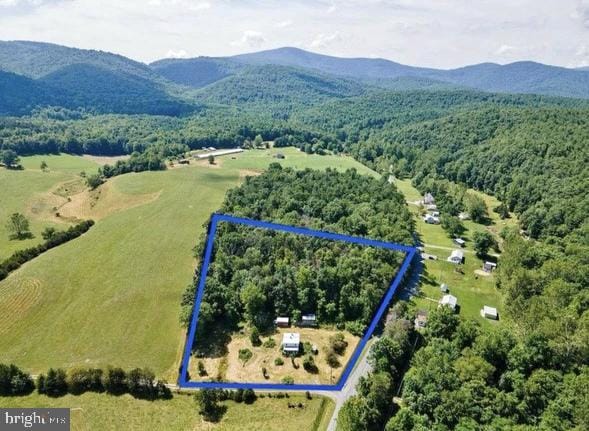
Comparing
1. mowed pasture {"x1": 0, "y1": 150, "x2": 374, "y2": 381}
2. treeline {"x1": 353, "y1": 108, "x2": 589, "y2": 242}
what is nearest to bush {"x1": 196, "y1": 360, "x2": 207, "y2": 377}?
mowed pasture {"x1": 0, "y1": 150, "x2": 374, "y2": 381}

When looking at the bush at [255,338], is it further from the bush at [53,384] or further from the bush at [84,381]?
the bush at [53,384]

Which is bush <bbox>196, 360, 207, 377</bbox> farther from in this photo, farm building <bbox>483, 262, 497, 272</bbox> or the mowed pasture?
farm building <bbox>483, 262, 497, 272</bbox>

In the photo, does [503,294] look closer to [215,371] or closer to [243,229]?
[243,229]

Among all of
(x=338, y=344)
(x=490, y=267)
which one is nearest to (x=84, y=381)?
(x=338, y=344)

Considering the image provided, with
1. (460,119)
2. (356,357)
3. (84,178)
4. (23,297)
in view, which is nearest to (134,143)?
(84,178)

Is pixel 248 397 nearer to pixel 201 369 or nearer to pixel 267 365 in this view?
pixel 267 365

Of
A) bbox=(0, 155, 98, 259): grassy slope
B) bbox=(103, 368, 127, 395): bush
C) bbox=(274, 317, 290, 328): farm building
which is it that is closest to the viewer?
bbox=(103, 368, 127, 395): bush
